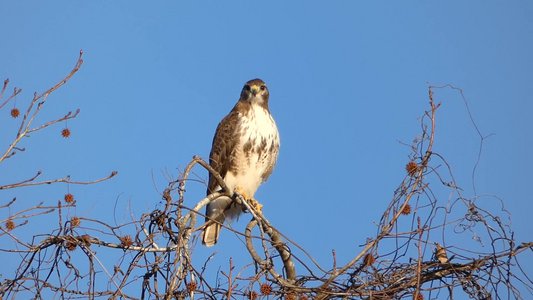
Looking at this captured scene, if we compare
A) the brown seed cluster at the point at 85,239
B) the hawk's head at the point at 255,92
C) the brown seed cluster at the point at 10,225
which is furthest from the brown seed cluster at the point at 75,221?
the hawk's head at the point at 255,92

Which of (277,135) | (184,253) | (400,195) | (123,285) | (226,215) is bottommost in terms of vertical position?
(123,285)

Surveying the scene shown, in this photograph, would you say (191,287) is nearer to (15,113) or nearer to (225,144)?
(15,113)

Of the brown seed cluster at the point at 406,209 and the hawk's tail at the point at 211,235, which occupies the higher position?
the hawk's tail at the point at 211,235

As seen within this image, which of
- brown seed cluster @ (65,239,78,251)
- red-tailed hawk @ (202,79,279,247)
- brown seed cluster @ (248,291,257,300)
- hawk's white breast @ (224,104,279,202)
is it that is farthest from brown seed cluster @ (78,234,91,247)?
hawk's white breast @ (224,104,279,202)

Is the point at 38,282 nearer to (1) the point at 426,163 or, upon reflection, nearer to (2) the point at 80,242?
(2) the point at 80,242

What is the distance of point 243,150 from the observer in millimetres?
7953

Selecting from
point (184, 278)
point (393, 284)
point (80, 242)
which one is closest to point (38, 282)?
point (80, 242)

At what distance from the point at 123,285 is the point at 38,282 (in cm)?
46

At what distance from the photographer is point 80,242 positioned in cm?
421

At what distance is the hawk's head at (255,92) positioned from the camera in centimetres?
811

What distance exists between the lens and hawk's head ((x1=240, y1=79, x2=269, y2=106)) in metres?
8.11

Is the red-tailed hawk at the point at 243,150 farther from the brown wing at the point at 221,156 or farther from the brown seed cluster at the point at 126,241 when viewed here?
the brown seed cluster at the point at 126,241

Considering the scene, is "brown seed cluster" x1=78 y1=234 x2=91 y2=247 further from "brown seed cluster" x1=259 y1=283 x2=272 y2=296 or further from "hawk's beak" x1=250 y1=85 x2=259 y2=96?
"hawk's beak" x1=250 y1=85 x2=259 y2=96

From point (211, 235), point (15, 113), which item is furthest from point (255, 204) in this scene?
point (15, 113)
